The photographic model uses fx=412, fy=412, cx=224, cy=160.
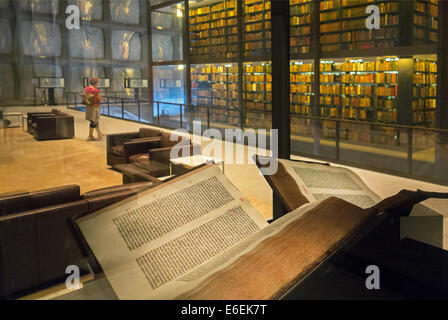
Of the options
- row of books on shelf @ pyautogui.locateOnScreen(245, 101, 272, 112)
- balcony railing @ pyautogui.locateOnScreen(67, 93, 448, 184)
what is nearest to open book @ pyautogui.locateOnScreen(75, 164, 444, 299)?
balcony railing @ pyautogui.locateOnScreen(67, 93, 448, 184)

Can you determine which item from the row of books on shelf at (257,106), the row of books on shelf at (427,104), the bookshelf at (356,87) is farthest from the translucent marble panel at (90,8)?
the bookshelf at (356,87)

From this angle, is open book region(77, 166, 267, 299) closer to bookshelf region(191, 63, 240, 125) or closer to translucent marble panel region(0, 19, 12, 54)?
translucent marble panel region(0, 19, 12, 54)

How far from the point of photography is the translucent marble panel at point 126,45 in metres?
1.96

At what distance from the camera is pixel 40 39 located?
188 cm

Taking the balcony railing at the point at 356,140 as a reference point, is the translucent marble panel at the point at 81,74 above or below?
above

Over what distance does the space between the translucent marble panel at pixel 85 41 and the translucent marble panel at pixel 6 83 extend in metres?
0.31

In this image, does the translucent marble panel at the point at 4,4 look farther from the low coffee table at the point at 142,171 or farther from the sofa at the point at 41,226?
the low coffee table at the point at 142,171

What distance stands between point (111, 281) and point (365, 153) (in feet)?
7.08

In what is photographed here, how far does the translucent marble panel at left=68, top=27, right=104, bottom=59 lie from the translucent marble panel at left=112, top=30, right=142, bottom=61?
0.22 ft

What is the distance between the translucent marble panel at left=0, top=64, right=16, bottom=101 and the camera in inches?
70.2

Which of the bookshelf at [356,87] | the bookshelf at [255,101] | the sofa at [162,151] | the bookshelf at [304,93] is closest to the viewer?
the bookshelf at [304,93]

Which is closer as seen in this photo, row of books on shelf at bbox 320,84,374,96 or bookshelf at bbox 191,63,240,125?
bookshelf at bbox 191,63,240,125

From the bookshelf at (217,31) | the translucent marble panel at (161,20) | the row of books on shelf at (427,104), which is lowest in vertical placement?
the row of books on shelf at (427,104)

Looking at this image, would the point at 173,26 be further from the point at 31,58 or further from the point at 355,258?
the point at 355,258
